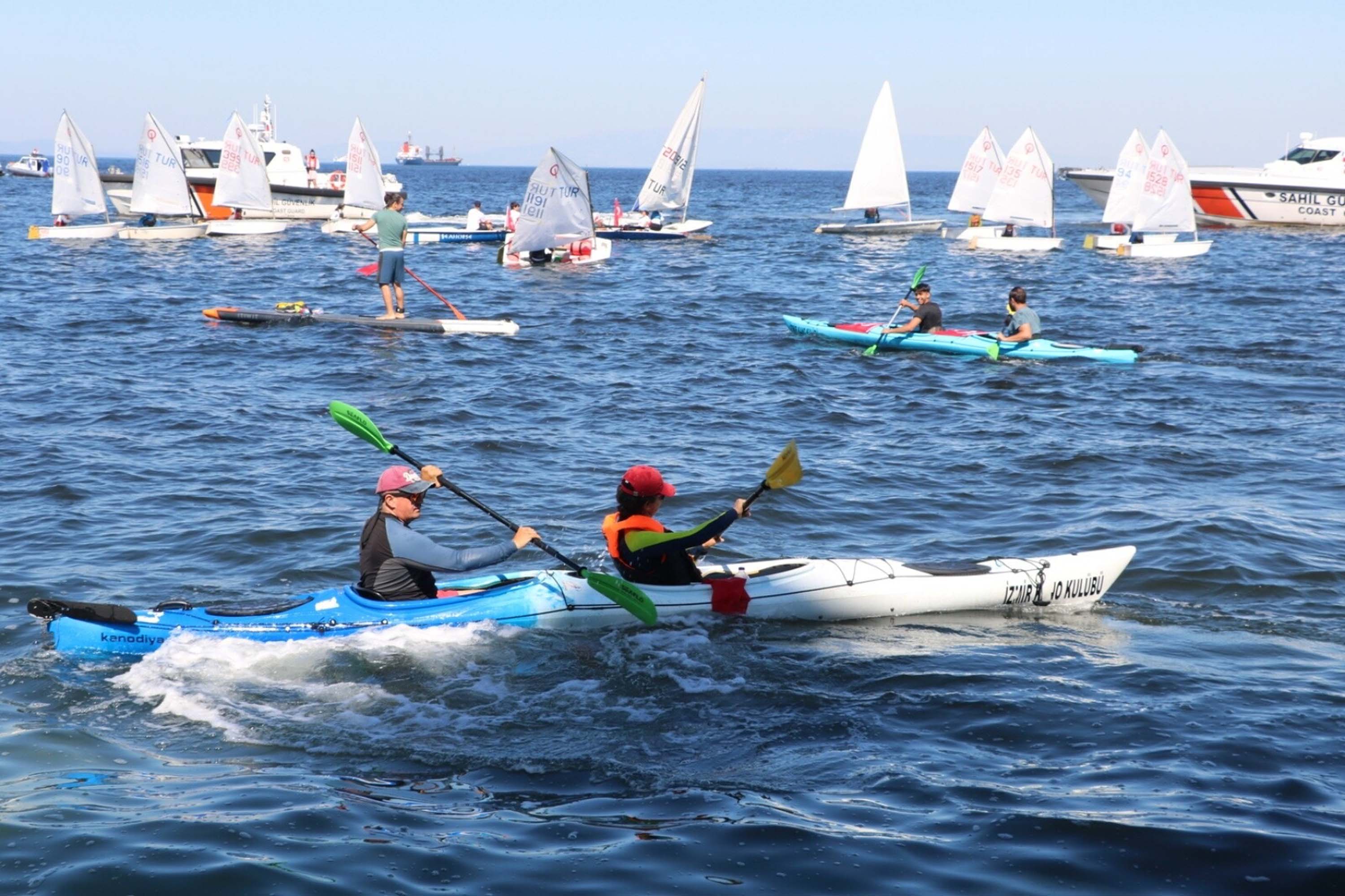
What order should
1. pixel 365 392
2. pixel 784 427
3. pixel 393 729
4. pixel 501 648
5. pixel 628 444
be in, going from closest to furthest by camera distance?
1. pixel 393 729
2. pixel 501 648
3. pixel 628 444
4. pixel 784 427
5. pixel 365 392

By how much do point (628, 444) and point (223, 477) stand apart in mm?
4080

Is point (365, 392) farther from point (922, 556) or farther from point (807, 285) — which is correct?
point (807, 285)

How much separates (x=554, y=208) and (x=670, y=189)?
34.1 feet

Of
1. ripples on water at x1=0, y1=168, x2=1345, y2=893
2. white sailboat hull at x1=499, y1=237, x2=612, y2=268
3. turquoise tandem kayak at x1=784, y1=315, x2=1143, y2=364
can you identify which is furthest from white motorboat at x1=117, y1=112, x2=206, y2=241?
turquoise tandem kayak at x1=784, y1=315, x2=1143, y2=364

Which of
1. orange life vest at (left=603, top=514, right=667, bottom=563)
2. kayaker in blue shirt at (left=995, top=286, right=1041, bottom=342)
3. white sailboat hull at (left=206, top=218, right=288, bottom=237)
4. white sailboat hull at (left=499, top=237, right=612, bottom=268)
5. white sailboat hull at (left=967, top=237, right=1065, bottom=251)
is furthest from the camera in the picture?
white sailboat hull at (left=206, top=218, right=288, bottom=237)

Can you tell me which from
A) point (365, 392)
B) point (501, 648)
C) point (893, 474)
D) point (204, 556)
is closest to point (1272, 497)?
point (893, 474)

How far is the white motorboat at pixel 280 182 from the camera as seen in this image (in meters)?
42.8

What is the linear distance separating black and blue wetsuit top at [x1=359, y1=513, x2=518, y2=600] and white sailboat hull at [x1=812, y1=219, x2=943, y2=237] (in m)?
34.7

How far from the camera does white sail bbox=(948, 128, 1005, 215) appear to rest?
36.7 meters

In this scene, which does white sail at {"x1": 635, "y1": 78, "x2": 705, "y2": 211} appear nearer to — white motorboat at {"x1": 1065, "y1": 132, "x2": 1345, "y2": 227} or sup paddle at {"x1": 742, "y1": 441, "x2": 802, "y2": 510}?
white motorboat at {"x1": 1065, "y1": 132, "x2": 1345, "y2": 227}

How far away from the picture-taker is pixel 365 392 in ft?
50.2

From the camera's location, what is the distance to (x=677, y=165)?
37.2m

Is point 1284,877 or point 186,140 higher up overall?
point 186,140

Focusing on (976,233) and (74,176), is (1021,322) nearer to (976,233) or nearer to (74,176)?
(976,233)
